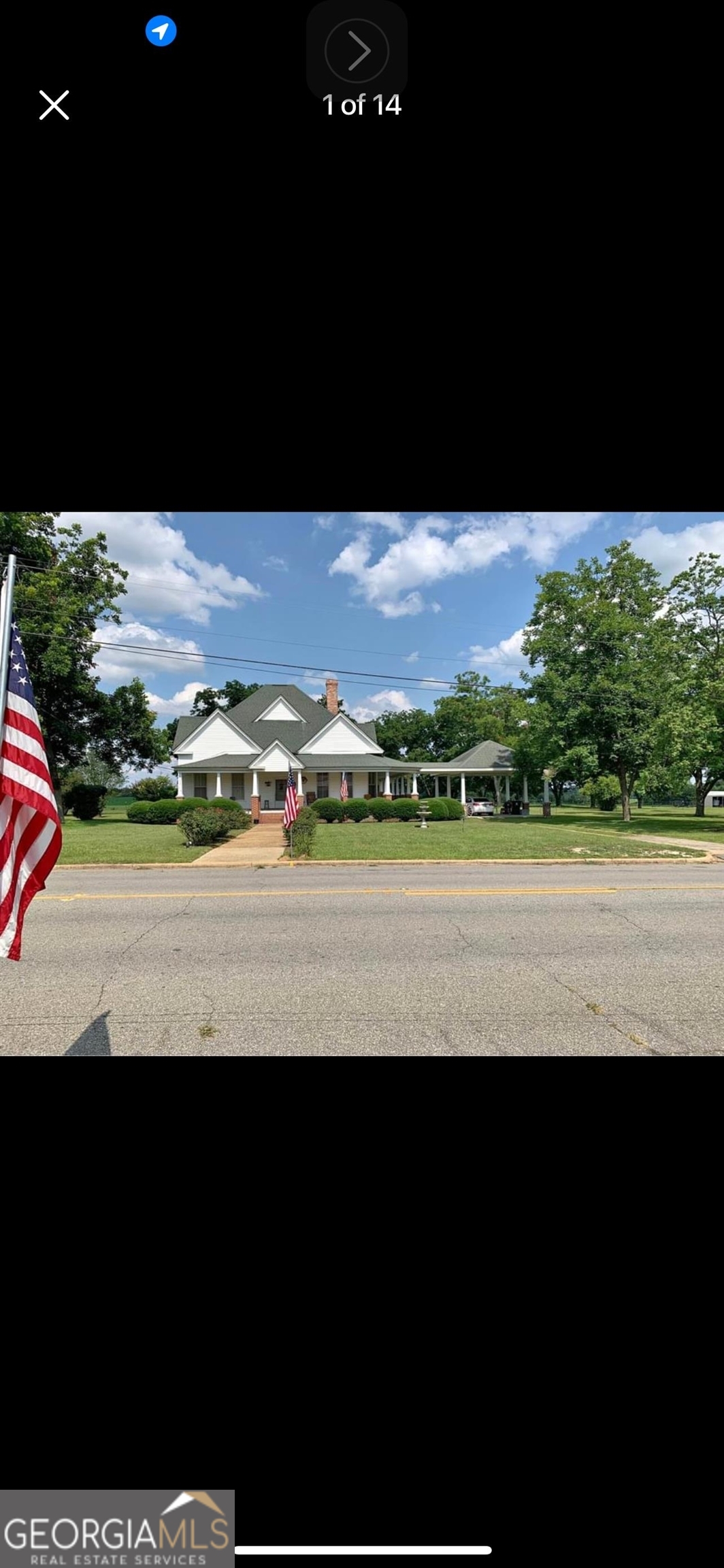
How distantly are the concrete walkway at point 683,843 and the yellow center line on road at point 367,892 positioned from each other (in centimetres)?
548

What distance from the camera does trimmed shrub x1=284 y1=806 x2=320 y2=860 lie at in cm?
1421

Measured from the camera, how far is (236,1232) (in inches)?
50.6

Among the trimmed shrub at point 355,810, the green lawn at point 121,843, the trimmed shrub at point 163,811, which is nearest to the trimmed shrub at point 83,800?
the green lawn at point 121,843

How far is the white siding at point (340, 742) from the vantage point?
30.0 m

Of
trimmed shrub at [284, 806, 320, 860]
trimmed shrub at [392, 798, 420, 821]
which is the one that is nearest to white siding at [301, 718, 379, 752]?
trimmed shrub at [392, 798, 420, 821]

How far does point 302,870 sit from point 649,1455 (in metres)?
10.9

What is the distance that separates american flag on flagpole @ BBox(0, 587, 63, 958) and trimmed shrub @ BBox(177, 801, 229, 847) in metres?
14.3
